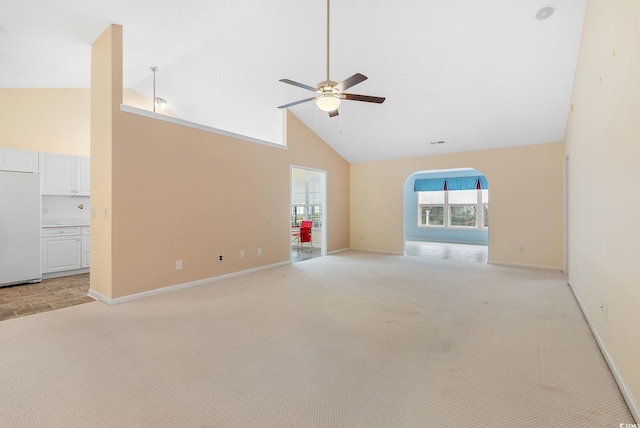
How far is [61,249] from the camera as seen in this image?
472 centimetres

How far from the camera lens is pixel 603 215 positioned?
2.29m

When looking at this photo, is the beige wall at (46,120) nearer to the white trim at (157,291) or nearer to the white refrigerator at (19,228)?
the white refrigerator at (19,228)

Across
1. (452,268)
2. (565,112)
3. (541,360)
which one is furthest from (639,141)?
(452,268)

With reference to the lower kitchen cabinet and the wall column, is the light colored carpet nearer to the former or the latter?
the wall column

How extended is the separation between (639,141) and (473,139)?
4.45 meters

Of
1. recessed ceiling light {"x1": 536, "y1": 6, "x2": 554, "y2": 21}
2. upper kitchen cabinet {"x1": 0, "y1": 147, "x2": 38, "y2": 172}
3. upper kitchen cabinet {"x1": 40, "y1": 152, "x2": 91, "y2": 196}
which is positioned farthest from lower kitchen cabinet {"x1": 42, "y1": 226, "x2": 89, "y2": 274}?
recessed ceiling light {"x1": 536, "y1": 6, "x2": 554, "y2": 21}

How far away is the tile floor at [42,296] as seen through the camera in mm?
3273

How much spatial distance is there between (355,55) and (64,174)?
511 centimetres

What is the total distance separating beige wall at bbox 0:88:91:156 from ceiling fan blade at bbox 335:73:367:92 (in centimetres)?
526

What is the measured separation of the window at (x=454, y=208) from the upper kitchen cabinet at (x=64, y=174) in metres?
9.26

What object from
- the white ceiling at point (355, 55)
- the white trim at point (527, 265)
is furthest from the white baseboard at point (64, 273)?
the white trim at point (527, 265)

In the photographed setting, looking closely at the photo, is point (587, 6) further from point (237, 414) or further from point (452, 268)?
point (237, 414)

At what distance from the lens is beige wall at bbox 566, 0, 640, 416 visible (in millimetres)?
1648

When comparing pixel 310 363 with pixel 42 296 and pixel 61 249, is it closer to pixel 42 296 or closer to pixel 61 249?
pixel 42 296
